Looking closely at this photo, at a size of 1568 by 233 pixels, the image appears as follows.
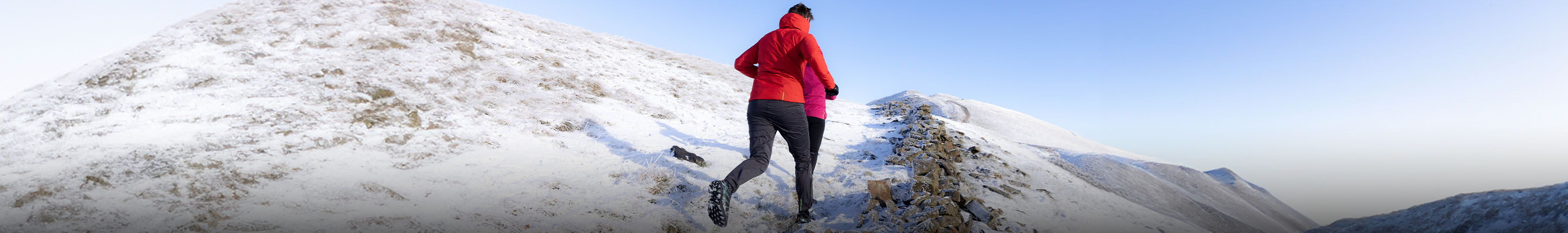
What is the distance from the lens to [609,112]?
854 centimetres

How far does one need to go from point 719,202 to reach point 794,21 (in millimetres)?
1457

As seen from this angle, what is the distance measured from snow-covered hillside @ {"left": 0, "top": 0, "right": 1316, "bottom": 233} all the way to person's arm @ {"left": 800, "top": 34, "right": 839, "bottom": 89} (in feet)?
4.74

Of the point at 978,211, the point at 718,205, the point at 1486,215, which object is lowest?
the point at 718,205

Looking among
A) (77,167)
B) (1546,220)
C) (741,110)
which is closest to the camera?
(1546,220)

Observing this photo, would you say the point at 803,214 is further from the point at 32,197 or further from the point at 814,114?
the point at 32,197

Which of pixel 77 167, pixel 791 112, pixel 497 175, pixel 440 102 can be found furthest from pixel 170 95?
pixel 791 112

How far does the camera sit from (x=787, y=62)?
396 cm

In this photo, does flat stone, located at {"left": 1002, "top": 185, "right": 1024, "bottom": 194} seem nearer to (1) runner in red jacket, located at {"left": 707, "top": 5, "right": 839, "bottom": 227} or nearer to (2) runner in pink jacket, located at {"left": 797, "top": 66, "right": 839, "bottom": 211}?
(2) runner in pink jacket, located at {"left": 797, "top": 66, "right": 839, "bottom": 211}

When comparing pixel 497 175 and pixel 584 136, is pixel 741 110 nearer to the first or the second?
pixel 584 136

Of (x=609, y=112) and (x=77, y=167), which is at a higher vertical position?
(x=609, y=112)

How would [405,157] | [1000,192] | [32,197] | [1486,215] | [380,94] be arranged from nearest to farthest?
[1486,215]
[32,197]
[405,157]
[1000,192]
[380,94]

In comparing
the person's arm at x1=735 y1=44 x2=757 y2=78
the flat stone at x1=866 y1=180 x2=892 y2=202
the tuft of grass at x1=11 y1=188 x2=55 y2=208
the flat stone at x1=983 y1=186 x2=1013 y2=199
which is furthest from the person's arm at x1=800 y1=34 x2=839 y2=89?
the tuft of grass at x1=11 y1=188 x2=55 y2=208

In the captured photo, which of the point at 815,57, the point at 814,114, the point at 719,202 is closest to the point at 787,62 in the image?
the point at 815,57

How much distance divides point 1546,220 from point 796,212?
4.15 metres
